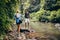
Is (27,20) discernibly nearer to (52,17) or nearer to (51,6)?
(52,17)

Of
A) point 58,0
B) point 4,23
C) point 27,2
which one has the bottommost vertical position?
point 27,2

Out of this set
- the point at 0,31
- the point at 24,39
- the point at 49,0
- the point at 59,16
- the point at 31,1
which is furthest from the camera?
the point at 31,1

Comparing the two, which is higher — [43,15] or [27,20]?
[27,20]

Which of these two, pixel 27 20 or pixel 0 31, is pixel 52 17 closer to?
pixel 27 20

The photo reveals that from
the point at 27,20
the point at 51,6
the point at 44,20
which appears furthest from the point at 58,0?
the point at 27,20

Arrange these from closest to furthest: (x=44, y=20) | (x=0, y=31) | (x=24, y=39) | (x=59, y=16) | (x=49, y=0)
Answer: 1. (x=0, y=31)
2. (x=24, y=39)
3. (x=59, y=16)
4. (x=44, y=20)
5. (x=49, y=0)

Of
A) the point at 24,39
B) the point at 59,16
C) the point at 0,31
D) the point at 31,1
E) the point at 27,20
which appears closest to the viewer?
the point at 0,31

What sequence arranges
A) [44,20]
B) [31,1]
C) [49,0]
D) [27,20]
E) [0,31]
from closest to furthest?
[0,31] < [27,20] < [44,20] < [49,0] < [31,1]

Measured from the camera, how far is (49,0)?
38.3 metres

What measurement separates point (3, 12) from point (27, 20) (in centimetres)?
742

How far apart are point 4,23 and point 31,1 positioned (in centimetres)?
4591

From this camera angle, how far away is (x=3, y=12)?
10625mm

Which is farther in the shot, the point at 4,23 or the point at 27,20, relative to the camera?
the point at 27,20

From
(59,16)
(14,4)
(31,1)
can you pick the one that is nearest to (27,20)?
(14,4)
